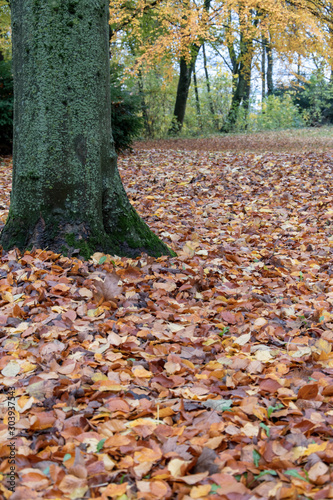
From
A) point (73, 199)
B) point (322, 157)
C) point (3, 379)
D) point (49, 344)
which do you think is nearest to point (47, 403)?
point (3, 379)

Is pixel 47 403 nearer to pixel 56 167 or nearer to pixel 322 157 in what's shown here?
pixel 56 167

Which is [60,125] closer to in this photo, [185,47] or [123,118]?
[123,118]

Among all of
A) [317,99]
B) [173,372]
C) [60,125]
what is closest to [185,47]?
[60,125]

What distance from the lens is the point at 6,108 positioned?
8.51 meters

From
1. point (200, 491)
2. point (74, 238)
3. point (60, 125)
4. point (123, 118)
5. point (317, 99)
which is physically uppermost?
point (317, 99)

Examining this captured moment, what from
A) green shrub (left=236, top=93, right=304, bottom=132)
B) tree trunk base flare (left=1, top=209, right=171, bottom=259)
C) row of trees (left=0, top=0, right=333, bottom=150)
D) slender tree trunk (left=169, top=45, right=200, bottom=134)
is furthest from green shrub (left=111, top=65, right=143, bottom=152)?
green shrub (left=236, top=93, right=304, bottom=132)

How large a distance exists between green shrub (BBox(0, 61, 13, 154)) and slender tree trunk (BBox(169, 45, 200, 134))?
7055 millimetres

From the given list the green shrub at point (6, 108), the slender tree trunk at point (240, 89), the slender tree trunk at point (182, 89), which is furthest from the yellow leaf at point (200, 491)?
the slender tree trunk at point (240, 89)

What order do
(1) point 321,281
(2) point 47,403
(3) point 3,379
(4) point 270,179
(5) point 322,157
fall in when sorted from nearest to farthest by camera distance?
(2) point 47,403 → (3) point 3,379 → (1) point 321,281 → (4) point 270,179 → (5) point 322,157

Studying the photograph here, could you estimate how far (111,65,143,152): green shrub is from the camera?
966 centimetres

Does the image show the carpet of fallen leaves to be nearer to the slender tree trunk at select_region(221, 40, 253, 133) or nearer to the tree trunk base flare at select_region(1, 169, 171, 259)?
the tree trunk base flare at select_region(1, 169, 171, 259)

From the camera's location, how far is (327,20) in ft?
33.3

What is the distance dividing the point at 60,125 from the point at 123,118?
6.85m

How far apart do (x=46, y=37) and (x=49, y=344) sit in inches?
86.3
